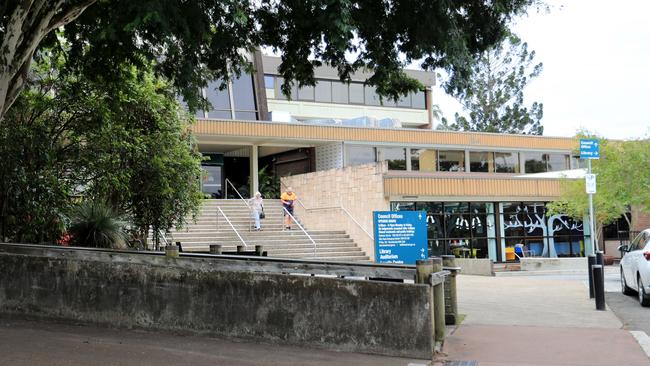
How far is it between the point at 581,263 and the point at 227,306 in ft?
64.7

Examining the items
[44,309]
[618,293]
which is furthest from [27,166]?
[618,293]

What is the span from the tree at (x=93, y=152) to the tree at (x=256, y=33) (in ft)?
3.68

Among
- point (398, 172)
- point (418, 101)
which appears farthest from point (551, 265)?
point (418, 101)

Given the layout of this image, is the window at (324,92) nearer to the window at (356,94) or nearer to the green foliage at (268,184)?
the window at (356,94)

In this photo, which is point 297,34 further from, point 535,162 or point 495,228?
point 535,162

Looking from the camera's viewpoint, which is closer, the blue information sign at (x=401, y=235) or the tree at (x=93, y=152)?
the tree at (x=93, y=152)

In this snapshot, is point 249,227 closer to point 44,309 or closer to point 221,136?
point 221,136

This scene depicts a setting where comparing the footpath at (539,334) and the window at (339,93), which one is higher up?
the window at (339,93)

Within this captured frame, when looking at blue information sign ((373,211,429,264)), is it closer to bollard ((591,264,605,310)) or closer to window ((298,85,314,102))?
bollard ((591,264,605,310))

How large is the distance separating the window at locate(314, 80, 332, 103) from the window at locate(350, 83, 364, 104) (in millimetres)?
1479

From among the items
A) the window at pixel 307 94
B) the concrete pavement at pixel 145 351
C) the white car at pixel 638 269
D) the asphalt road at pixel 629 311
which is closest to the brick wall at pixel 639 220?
the window at pixel 307 94

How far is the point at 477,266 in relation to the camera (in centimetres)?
2169

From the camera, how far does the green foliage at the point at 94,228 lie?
13547mm

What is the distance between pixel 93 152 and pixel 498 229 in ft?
64.0
